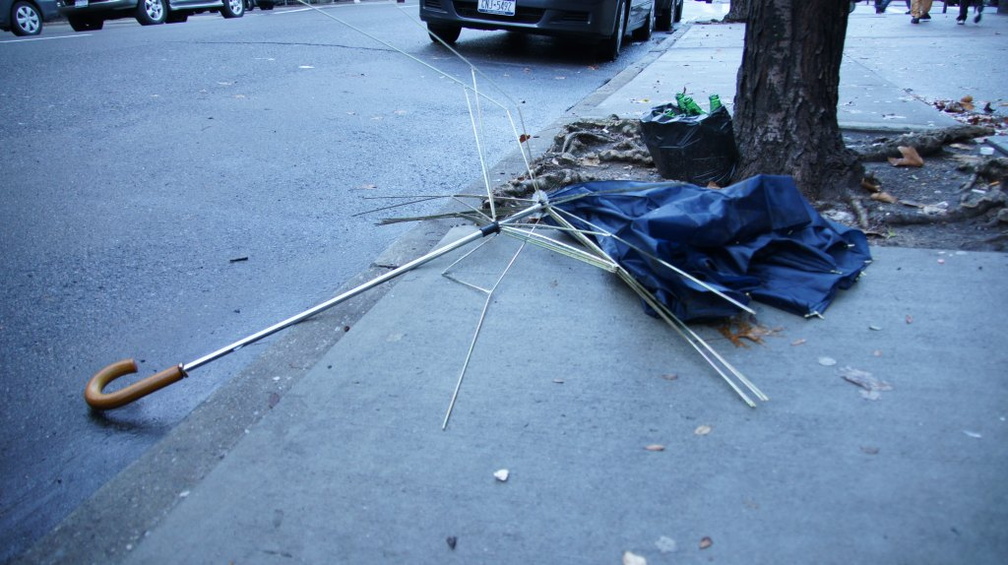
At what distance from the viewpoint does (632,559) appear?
182 cm

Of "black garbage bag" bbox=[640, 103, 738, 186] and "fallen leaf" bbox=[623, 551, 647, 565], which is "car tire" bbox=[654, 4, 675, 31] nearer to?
"black garbage bag" bbox=[640, 103, 738, 186]

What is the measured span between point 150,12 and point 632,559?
1605 cm

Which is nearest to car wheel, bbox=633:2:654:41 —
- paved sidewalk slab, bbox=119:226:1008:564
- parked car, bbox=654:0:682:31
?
parked car, bbox=654:0:682:31

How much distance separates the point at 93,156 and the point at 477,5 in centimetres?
563

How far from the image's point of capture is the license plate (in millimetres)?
9430

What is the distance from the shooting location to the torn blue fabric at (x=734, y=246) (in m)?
2.92

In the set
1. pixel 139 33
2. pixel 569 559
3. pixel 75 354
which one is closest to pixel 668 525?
pixel 569 559

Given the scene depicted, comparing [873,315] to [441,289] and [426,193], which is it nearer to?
[441,289]

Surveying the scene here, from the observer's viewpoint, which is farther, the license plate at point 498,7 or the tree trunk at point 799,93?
the license plate at point 498,7

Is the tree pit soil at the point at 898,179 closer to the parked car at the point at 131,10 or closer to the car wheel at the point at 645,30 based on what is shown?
the car wheel at the point at 645,30

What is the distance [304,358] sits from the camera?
9.23 feet

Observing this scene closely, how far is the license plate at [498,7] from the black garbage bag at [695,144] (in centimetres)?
556

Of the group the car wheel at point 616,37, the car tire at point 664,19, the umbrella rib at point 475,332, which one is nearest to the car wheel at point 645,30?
the car tire at point 664,19

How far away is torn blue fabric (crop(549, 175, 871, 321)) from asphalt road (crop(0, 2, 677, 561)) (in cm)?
140
